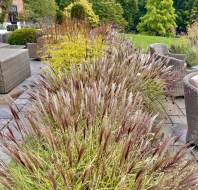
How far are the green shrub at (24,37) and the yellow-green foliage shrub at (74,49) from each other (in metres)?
5.89

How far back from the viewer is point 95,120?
2.51 metres

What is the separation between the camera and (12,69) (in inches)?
271

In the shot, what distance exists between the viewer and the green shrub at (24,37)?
1166 cm

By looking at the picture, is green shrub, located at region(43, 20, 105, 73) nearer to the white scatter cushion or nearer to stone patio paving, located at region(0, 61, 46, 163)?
stone patio paving, located at region(0, 61, 46, 163)

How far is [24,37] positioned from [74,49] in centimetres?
632

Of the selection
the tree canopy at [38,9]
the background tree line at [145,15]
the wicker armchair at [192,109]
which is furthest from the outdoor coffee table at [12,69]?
the tree canopy at [38,9]

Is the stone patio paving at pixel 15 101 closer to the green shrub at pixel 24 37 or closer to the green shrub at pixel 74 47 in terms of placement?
the green shrub at pixel 74 47

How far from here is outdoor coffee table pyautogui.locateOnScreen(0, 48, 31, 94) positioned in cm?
643

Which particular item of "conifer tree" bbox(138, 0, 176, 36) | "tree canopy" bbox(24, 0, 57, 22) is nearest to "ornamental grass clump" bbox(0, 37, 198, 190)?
"conifer tree" bbox(138, 0, 176, 36)

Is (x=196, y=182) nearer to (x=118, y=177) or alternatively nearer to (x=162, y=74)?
(x=118, y=177)

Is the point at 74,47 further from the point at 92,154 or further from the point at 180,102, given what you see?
the point at 92,154

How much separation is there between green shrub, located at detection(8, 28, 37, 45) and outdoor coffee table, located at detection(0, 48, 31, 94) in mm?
3823

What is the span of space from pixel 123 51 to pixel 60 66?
38.9 inches

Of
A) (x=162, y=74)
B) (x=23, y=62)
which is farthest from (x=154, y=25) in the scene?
(x=162, y=74)
